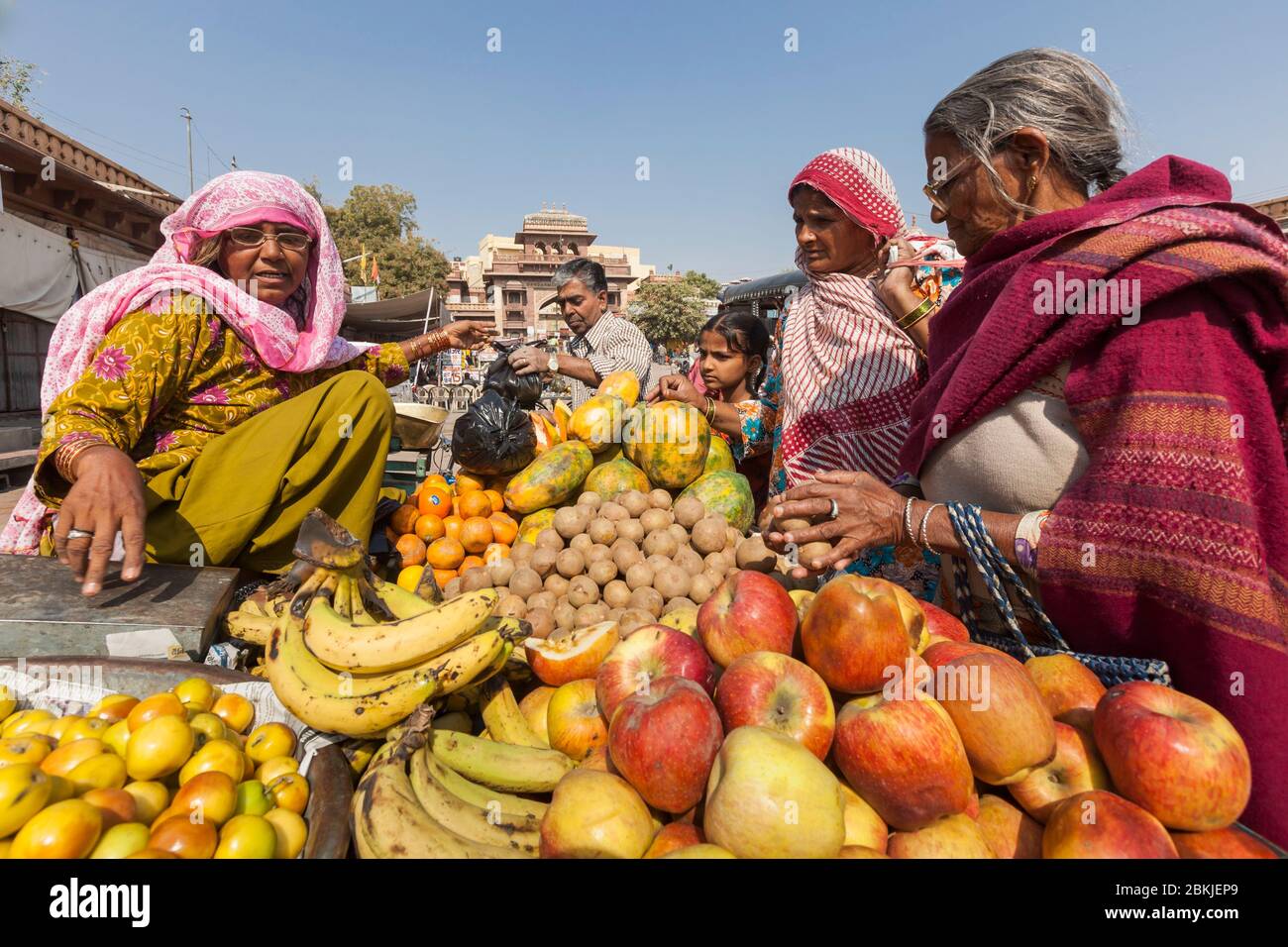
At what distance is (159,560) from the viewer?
2.46m

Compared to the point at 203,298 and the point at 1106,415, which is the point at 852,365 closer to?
the point at 1106,415

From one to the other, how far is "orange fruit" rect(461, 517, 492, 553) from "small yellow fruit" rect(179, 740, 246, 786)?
1841 millimetres

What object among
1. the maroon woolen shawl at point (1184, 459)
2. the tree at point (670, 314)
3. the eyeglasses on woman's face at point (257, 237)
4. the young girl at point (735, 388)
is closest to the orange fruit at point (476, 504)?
the young girl at point (735, 388)

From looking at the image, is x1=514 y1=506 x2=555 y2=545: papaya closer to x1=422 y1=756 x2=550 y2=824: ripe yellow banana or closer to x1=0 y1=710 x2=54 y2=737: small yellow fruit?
x1=422 y1=756 x2=550 y2=824: ripe yellow banana

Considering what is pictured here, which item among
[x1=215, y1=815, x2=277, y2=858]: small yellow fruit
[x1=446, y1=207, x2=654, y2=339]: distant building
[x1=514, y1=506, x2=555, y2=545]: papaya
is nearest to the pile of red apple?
[x1=215, y1=815, x2=277, y2=858]: small yellow fruit

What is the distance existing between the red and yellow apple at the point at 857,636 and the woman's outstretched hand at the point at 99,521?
6.42ft

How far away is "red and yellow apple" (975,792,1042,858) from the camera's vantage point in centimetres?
124

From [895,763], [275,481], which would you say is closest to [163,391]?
[275,481]

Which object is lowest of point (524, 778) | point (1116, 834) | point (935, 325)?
point (524, 778)

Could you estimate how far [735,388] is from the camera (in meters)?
4.36

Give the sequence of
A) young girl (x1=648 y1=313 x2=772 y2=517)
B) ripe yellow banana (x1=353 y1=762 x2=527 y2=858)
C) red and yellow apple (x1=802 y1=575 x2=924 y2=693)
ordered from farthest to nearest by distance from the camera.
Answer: young girl (x1=648 y1=313 x2=772 y2=517) → red and yellow apple (x1=802 y1=575 x2=924 y2=693) → ripe yellow banana (x1=353 y1=762 x2=527 y2=858)
